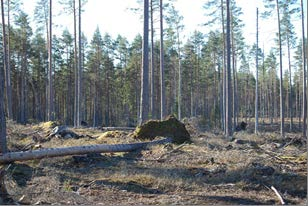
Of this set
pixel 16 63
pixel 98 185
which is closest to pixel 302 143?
pixel 98 185

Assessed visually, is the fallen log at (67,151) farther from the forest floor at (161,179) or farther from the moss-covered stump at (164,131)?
the moss-covered stump at (164,131)

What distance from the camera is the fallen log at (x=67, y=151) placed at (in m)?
9.45

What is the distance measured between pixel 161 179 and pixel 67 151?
3.61m

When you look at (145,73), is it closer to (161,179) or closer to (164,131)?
(164,131)

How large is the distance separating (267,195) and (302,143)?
371 inches

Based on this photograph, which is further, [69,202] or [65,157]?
[65,157]

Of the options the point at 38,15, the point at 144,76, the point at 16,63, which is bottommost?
the point at 144,76

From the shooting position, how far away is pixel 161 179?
25.7 feet

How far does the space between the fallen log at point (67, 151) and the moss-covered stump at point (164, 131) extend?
4.06ft

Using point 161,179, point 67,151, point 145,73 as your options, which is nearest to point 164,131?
point 145,73

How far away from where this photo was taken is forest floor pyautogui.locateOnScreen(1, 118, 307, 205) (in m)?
6.35

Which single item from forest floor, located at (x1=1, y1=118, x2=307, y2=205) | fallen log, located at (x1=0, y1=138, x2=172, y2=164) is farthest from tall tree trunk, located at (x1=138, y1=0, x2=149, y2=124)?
forest floor, located at (x1=1, y1=118, x2=307, y2=205)

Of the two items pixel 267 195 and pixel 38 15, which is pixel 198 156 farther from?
pixel 38 15

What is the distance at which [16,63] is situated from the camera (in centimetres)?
4456
